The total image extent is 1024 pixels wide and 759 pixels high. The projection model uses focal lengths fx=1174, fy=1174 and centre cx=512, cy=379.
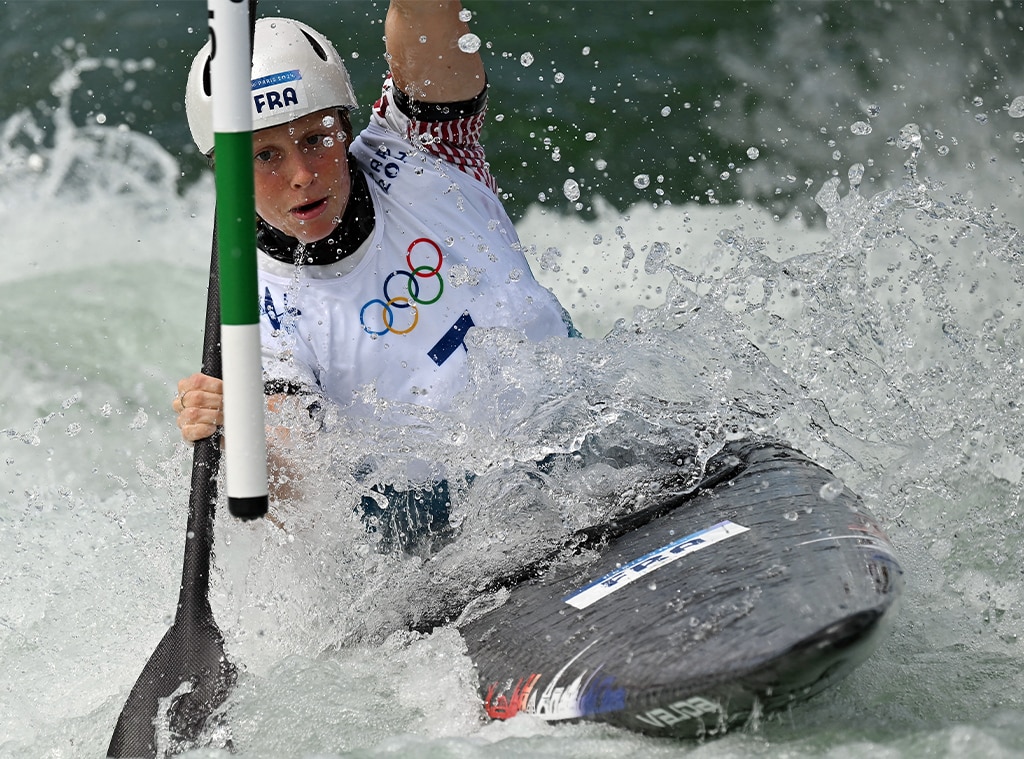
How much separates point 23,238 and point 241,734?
Answer: 4.42 meters

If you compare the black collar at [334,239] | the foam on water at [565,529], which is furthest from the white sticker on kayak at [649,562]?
the black collar at [334,239]

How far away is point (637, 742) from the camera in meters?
→ 2.15

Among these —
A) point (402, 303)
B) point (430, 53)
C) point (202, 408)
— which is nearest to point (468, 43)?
point (430, 53)

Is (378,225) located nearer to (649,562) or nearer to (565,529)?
(565,529)

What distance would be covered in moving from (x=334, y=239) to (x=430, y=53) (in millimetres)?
542

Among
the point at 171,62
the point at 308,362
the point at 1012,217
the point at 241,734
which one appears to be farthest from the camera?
the point at 171,62

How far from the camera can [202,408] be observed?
2443 mm

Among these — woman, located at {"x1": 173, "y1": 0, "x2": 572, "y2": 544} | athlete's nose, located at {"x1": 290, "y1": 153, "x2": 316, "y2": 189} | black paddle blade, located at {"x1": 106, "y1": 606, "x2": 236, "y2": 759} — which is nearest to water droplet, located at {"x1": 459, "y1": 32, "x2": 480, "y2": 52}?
woman, located at {"x1": 173, "y1": 0, "x2": 572, "y2": 544}

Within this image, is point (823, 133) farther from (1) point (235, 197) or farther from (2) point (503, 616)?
(1) point (235, 197)

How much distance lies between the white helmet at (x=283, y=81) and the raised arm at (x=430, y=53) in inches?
6.7

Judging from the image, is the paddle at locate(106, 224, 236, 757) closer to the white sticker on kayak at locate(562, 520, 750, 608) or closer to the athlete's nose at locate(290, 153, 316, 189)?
the athlete's nose at locate(290, 153, 316, 189)

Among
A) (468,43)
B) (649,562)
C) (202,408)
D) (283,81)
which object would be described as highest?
(468,43)

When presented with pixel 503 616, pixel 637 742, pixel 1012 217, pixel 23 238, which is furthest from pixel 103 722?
pixel 1012 217

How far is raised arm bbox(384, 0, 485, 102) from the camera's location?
291cm
